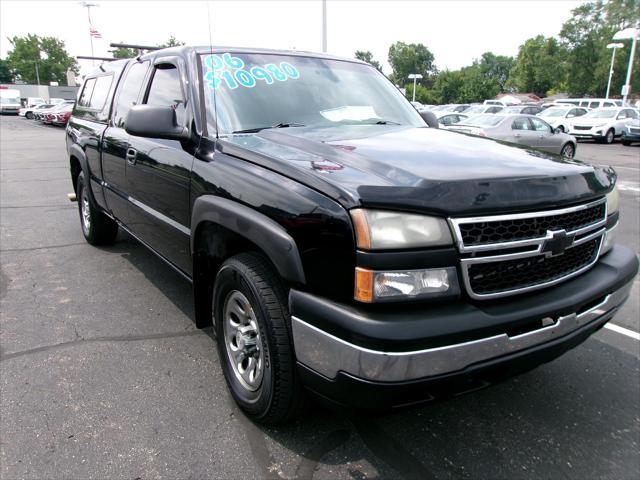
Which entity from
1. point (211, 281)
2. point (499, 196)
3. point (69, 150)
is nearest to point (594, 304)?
point (499, 196)

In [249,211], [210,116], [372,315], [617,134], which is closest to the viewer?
[372,315]

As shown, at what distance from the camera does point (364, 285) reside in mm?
1876

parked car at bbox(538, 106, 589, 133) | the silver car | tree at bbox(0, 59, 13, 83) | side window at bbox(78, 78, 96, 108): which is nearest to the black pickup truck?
side window at bbox(78, 78, 96, 108)

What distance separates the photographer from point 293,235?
6.84 ft

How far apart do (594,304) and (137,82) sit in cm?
362

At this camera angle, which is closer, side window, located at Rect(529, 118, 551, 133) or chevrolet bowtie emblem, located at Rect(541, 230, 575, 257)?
chevrolet bowtie emblem, located at Rect(541, 230, 575, 257)

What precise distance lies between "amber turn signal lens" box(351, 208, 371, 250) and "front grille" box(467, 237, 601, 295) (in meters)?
0.43

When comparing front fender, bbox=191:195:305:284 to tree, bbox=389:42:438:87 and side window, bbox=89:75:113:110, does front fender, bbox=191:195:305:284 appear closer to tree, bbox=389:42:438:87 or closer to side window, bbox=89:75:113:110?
side window, bbox=89:75:113:110

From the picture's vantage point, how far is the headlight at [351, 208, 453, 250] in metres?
1.88

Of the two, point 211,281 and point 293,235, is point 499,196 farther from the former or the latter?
point 211,281

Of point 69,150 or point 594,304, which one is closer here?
point 594,304

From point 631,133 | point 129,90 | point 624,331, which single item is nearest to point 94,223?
point 129,90

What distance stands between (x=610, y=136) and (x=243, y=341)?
87.0 feet

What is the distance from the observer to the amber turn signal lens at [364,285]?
6.13 ft
